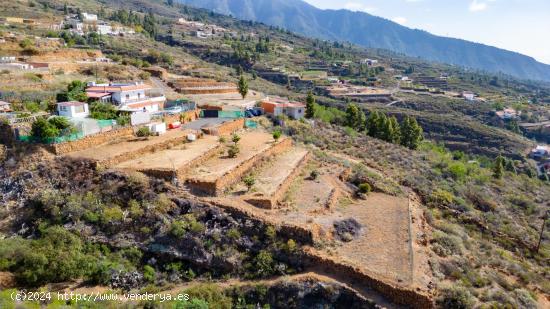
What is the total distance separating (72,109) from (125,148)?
18.1 ft

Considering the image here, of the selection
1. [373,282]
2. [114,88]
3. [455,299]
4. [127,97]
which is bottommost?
[455,299]

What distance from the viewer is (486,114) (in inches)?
3568

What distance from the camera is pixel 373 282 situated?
14172mm

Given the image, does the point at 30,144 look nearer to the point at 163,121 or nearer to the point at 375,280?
the point at 163,121

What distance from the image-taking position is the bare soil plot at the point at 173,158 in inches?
736

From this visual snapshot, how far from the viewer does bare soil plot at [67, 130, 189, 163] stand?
19.1 metres

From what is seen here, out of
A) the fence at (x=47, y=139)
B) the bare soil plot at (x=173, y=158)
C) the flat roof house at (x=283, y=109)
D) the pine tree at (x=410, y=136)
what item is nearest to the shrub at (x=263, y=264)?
the bare soil plot at (x=173, y=158)

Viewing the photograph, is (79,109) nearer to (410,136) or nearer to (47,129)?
(47,129)

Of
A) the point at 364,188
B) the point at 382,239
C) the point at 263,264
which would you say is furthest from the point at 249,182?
the point at 364,188

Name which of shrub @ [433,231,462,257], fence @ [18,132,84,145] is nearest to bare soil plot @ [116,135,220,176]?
fence @ [18,132,84,145]

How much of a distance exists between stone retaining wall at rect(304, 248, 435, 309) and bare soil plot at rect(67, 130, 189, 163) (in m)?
10.2

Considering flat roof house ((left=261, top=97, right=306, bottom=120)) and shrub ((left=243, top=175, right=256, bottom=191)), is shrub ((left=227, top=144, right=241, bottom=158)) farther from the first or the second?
flat roof house ((left=261, top=97, right=306, bottom=120))

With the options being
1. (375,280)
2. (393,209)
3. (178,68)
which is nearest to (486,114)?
(178,68)

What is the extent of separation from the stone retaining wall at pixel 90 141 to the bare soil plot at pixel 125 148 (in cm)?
28
